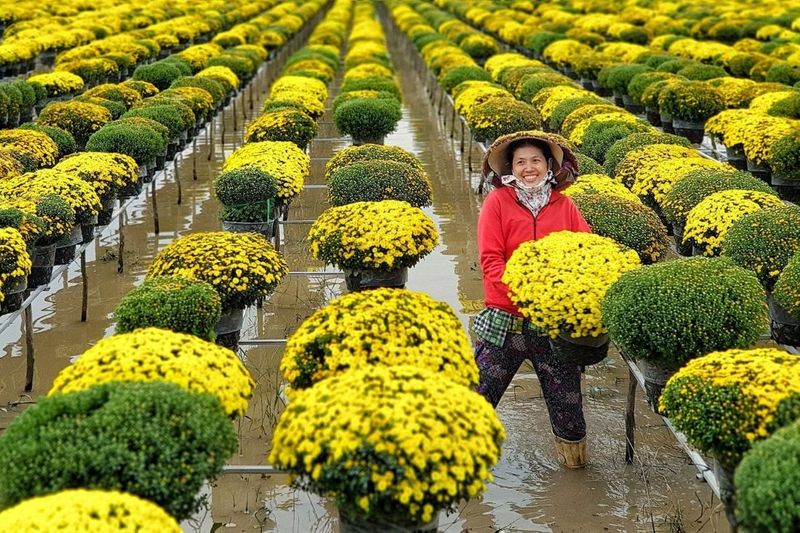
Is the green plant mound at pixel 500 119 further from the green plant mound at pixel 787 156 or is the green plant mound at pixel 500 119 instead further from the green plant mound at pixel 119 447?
the green plant mound at pixel 119 447

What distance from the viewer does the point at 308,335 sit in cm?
479

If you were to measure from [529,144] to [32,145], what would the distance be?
6271 mm

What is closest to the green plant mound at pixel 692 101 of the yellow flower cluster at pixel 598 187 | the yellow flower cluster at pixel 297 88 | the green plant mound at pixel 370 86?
the green plant mound at pixel 370 86

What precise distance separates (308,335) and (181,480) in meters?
1.20

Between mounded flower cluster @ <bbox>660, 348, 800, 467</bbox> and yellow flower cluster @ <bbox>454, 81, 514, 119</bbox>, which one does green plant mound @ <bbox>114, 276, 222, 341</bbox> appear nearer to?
mounded flower cluster @ <bbox>660, 348, 800, 467</bbox>

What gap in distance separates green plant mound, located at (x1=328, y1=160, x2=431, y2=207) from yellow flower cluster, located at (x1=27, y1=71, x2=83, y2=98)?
31.7 ft

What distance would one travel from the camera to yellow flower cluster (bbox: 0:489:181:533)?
320 cm

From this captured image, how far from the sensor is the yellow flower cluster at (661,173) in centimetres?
857

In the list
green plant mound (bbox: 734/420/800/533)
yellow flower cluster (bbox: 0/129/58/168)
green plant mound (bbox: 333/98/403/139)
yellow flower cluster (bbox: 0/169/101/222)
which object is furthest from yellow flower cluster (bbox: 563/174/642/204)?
yellow flower cluster (bbox: 0/129/58/168)

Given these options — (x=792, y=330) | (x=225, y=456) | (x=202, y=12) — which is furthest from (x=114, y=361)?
(x=202, y=12)

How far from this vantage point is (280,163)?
941 cm

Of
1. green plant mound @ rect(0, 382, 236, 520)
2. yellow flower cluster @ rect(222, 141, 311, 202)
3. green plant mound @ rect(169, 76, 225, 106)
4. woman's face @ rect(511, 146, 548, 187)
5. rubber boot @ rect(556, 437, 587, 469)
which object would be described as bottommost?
rubber boot @ rect(556, 437, 587, 469)

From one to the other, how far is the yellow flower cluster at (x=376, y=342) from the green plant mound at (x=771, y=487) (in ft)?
4.91

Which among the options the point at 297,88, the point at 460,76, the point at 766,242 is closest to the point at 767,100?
the point at 460,76
